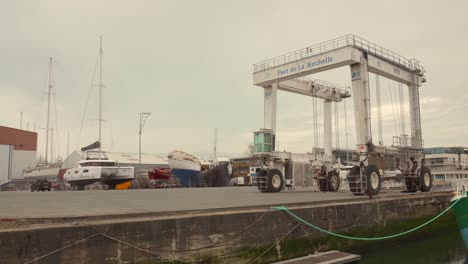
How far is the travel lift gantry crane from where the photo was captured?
793 inches

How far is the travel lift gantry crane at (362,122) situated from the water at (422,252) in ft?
9.51

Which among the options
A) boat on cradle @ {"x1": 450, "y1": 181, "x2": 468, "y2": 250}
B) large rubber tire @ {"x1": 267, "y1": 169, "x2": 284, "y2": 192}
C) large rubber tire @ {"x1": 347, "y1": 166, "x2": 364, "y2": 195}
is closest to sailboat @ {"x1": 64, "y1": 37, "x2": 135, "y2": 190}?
large rubber tire @ {"x1": 267, "y1": 169, "x2": 284, "y2": 192}

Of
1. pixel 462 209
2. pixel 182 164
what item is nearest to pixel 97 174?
pixel 182 164

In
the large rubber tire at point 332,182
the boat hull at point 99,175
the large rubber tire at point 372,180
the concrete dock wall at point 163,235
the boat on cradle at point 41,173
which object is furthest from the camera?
the boat on cradle at point 41,173

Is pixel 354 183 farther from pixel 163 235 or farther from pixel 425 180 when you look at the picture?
pixel 163 235

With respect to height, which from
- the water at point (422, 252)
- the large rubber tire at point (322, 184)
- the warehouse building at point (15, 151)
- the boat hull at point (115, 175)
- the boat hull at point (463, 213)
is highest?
the warehouse building at point (15, 151)

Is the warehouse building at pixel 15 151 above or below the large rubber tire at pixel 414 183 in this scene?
above

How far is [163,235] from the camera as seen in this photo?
7805 mm

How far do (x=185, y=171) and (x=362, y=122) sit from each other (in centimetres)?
2405

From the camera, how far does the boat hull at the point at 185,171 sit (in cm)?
4069

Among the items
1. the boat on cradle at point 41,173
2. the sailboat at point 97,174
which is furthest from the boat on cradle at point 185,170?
the boat on cradle at point 41,173

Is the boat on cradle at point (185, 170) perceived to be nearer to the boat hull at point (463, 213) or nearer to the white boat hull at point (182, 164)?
the white boat hull at point (182, 164)

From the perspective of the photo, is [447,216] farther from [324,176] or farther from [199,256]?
[199,256]

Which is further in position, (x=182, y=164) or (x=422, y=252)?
(x=182, y=164)
